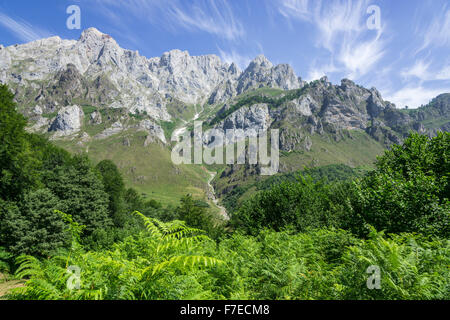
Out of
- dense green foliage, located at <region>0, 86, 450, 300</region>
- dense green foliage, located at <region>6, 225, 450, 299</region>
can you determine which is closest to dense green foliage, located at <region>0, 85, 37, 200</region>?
dense green foliage, located at <region>0, 86, 450, 300</region>

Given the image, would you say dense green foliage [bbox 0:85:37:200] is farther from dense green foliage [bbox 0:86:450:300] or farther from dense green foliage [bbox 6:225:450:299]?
dense green foliage [bbox 6:225:450:299]

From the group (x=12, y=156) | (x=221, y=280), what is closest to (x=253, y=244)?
(x=221, y=280)

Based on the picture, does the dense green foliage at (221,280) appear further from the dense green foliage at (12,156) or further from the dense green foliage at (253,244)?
the dense green foliage at (12,156)

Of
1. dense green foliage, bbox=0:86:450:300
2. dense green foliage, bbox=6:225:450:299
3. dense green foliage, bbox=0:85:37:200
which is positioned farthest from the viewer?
dense green foliage, bbox=0:85:37:200

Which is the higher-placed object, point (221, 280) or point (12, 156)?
point (12, 156)

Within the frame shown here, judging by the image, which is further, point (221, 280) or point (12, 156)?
point (12, 156)

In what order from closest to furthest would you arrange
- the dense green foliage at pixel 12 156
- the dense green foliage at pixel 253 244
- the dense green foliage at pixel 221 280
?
the dense green foliage at pixel 221 280 < the dense green foliage at pixel 253 244 < the dense green foliage at pixel 12 156

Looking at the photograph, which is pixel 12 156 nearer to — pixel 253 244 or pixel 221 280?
pixel 253 244

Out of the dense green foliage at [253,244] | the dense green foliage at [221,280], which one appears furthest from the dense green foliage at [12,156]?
the dense green foliage at [221,280]

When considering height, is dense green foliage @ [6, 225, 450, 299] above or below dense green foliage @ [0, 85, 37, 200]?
below

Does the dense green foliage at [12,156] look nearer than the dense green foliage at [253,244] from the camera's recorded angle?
No

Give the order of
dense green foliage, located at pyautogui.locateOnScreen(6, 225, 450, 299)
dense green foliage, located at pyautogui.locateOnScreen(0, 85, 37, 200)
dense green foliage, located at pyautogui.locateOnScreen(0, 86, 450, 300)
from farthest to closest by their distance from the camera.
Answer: dense green foliage, located at pyautogui.locateOnScreen(0, 85, 37, 200) → dense green foliage, located at pyautogui.locateOnScreen(0, 86, 450, 300) → dense green foliage, located at pyautogui.locateOnScreen(6, 225, 450, 299)
